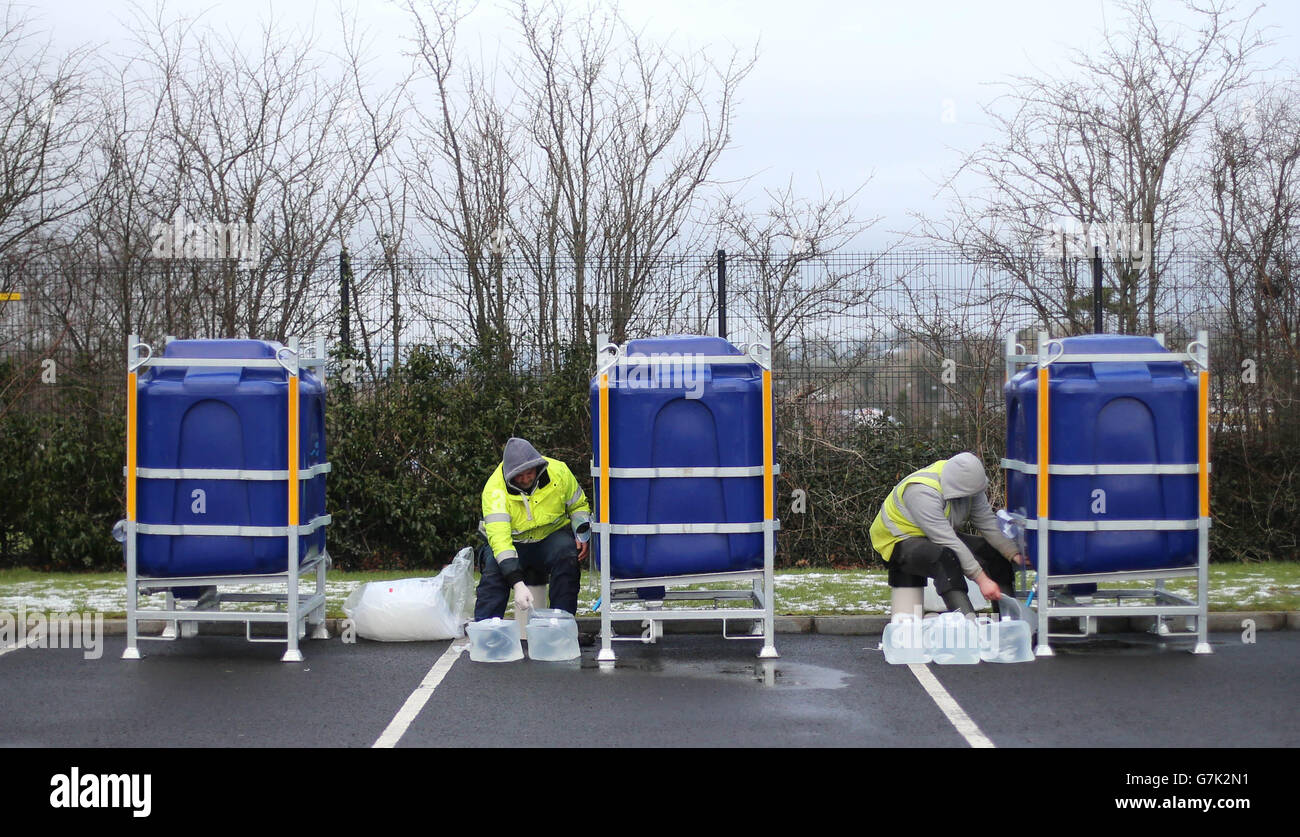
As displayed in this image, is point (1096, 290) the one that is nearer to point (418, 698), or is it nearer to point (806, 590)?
point (806, 590)

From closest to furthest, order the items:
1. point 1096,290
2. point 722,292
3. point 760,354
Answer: point 760,354
point 1096,290
point 722,292

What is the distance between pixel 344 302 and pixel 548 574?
483 cm

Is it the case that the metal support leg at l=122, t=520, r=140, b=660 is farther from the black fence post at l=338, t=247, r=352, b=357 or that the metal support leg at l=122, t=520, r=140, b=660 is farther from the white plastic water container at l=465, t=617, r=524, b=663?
the black fence post at l=338, t=247, r=352, b=357

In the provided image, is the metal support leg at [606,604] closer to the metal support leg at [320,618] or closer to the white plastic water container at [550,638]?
the white plastic water container at [550,638]


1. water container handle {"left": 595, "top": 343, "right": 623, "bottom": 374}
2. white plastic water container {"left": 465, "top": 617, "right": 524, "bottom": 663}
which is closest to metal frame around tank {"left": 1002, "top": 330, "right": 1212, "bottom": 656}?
water container handle {"left": 595, "top": 343, "right": 623, "bottom": 374}

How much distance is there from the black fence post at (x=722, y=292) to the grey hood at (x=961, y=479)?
448 cm

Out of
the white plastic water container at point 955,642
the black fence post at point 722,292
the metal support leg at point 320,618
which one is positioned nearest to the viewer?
the white plastic water container at point 955,642

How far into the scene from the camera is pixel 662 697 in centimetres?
618

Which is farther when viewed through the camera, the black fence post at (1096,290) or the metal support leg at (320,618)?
the black fence post at (1096,290)

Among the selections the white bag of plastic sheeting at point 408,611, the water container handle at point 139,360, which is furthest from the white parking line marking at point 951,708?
the water container handle at point 139,360

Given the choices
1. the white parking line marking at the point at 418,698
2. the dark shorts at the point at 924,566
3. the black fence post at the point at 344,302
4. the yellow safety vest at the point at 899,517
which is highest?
the black fence post at the point at 344,302

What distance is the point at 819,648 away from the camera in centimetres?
742

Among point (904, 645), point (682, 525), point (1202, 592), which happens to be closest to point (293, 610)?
point (682, 525)

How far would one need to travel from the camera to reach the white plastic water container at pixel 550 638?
711cm
